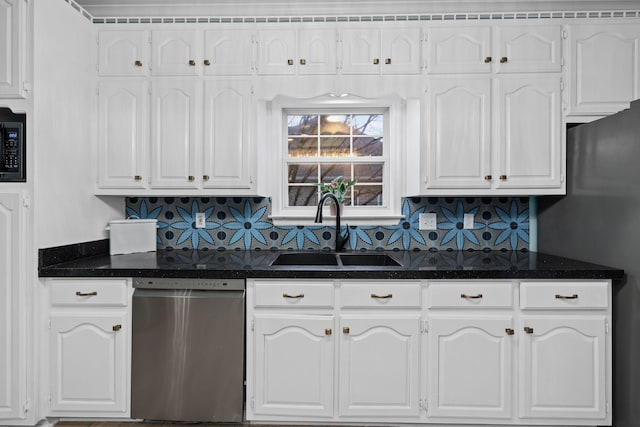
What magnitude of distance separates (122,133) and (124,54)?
0.49 m

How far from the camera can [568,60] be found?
233 centimetres

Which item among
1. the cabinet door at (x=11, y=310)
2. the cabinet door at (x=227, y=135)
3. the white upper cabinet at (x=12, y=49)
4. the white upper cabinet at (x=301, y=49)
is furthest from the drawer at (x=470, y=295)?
the white upper cabinet at (x=12, y=49)

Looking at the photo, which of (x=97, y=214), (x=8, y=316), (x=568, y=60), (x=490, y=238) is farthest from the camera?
(x=490, y=238)

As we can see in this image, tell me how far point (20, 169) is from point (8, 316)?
74cm

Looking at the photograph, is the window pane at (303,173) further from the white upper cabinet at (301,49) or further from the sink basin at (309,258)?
the white upper cabinet at (301,49)

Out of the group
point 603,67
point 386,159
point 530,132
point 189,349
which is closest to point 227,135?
point 386,159

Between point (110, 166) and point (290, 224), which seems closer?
point (110, 166)

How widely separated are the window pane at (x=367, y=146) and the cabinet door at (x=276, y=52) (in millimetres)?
718

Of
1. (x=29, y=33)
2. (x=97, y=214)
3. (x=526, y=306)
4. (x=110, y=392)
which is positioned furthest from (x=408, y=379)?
(x=29, y=33)

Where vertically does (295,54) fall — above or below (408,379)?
above

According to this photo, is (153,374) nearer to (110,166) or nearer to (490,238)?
(110,166)

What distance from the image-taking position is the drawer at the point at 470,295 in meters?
1.99

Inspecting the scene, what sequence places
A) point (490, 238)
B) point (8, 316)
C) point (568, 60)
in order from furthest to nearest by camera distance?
point (490, 238) → point (568, 60) → point (8, 316)

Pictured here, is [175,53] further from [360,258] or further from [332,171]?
[360,258]
